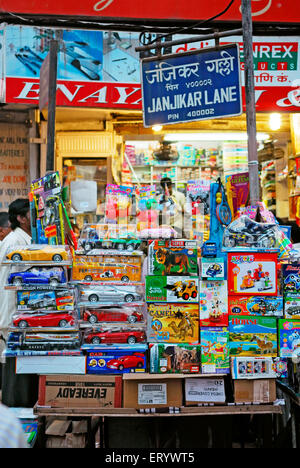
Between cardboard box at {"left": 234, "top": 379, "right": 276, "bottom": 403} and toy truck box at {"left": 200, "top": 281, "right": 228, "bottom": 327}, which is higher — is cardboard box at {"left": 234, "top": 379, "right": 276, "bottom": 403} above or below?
below

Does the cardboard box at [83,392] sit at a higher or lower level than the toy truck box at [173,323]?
lower

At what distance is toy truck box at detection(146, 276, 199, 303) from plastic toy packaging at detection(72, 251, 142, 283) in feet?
0.64

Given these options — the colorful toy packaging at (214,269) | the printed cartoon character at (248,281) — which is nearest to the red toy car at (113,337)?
the colorful toy packaging at (214,269)

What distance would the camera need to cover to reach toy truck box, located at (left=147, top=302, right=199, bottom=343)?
3.28 m

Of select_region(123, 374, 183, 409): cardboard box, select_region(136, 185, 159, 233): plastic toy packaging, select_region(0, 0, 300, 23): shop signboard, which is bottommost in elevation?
select_region(123, 374, 183, 409): cardboard box

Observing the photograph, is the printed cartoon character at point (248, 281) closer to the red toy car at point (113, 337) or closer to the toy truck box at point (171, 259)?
the toy truck box at point (171, 259)

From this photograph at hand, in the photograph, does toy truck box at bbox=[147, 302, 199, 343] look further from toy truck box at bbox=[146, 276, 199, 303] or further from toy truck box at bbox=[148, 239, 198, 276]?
toy truck box at bbox=[148, 239, 198, 276]

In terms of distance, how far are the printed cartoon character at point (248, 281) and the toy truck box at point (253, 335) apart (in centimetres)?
19

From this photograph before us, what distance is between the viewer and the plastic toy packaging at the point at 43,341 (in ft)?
10.8

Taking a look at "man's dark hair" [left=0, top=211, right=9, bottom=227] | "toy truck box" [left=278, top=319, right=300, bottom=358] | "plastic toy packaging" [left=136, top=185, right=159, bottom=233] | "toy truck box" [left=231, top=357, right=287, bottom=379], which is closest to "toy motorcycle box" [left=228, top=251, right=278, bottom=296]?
"toy truck box" [left=278, top=319, right=300, bottom=358]

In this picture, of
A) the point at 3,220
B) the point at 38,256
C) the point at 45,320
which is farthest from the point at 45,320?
the point at 3,220

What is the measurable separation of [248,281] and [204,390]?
76cm

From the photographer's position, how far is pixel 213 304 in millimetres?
3250

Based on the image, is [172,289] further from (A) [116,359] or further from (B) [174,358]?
(A) [116,359]
